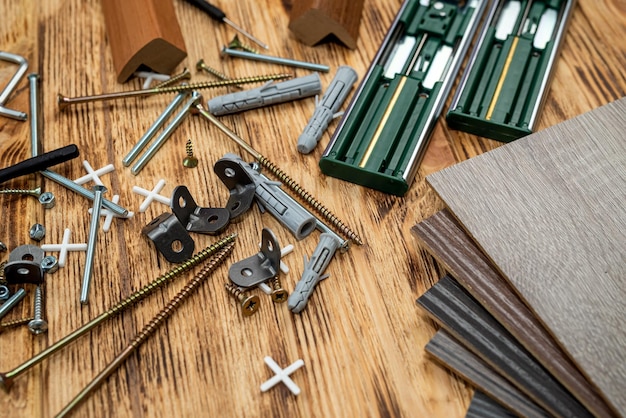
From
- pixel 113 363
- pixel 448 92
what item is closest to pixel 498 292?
pixel 448 92

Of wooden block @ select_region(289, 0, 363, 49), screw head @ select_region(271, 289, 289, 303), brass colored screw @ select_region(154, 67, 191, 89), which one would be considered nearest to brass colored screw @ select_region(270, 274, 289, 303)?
screw head @ select_region(271, 289, 289, 303)

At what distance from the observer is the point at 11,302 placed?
5.74 feet

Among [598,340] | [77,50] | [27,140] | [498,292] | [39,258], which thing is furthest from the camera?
[77,50]

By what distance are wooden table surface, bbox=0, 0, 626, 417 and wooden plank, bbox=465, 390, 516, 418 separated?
35 mm

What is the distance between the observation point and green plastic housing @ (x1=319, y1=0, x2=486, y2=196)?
203 centimetres

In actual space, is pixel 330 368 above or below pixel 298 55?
below

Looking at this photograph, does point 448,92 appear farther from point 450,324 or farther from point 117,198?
point 117,198

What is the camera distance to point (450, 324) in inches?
65.0

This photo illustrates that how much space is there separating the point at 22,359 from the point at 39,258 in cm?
29

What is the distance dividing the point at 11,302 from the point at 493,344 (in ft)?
4.10

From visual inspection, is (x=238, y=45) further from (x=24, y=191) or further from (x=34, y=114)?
(x=24, y=191)

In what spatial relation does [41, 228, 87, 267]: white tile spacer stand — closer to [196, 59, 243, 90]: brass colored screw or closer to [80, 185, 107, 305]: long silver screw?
[80, 185, 107, 305]: long silver screw

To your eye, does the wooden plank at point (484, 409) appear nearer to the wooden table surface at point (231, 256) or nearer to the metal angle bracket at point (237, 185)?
the wooden table surface at point (231, 256)

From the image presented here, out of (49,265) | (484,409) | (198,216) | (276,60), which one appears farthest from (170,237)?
(484,409)
